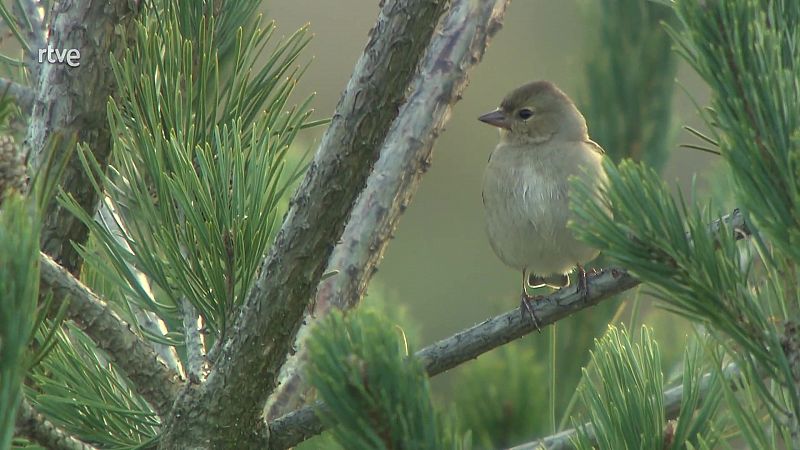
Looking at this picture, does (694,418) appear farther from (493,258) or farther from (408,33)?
(493,258)

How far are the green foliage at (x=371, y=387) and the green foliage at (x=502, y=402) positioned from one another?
115 cm

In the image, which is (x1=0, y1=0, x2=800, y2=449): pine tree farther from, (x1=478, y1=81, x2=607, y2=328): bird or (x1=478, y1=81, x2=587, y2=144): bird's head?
(x1=478, y1=81, x2=587, y2=144): bird's head

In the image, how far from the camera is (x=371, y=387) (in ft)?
2.54

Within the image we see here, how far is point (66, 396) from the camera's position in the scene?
132 cm

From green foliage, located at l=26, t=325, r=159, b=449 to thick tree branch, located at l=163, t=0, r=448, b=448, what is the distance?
19 cm

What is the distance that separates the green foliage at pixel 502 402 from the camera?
76.0 inches

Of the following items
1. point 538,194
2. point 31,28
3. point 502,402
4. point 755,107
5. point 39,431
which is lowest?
point 502,402

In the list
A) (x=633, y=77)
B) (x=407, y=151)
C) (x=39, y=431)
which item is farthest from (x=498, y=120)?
(x=39, y=431)

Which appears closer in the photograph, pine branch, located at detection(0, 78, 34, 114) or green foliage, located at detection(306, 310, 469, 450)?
green foliage, located at detection(306, 310, 469, 450)

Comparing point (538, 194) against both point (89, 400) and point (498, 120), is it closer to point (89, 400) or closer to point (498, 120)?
point (498, 120)

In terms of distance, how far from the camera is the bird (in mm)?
2662

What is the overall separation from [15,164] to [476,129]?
705 centimetres

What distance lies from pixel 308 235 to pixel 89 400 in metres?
0.41

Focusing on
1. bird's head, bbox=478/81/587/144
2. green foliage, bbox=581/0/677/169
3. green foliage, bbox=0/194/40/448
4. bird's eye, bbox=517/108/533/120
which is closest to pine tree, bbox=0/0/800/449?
green foliage, bbox=0/194/40/448
